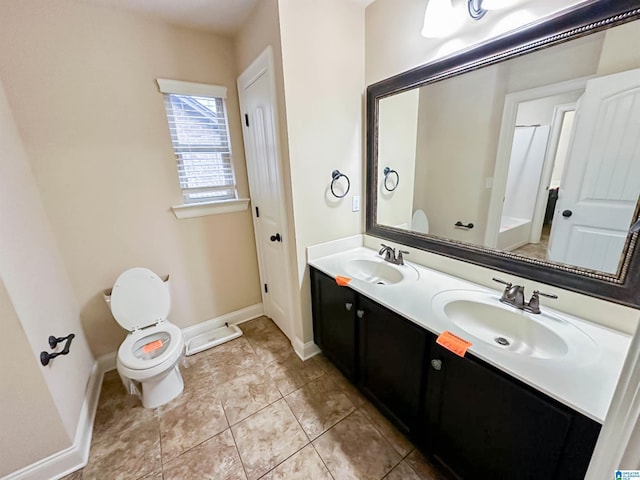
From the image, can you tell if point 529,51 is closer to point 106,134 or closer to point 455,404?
point 455,404

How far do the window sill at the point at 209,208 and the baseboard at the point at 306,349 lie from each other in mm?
1223

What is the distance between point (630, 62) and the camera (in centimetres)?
87

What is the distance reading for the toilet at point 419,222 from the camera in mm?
1623

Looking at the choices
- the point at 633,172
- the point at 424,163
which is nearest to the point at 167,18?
the point at 424,163

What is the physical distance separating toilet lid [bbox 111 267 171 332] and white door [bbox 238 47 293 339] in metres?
0.82

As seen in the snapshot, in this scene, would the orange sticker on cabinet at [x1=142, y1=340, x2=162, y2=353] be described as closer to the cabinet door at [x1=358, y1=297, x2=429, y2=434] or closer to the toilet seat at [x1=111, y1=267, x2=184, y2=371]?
the toilet seat at [x1=111, y1=267, x2=184, y2=371]

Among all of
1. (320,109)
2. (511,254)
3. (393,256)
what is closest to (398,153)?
(320,109)

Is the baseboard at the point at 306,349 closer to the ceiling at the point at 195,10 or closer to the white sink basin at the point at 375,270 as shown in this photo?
the white sink basin at the point at 375,270

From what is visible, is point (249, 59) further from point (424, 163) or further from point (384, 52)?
point (424, 163)

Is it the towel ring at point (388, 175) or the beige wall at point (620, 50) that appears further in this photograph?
the towel ring at point (388, 175)

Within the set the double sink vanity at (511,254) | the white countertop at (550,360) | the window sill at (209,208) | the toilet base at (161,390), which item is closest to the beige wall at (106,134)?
the window sill at (209,208)

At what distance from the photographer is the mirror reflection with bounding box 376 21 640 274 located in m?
0.91

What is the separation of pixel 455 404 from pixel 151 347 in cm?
180

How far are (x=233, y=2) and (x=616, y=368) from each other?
2.47m
